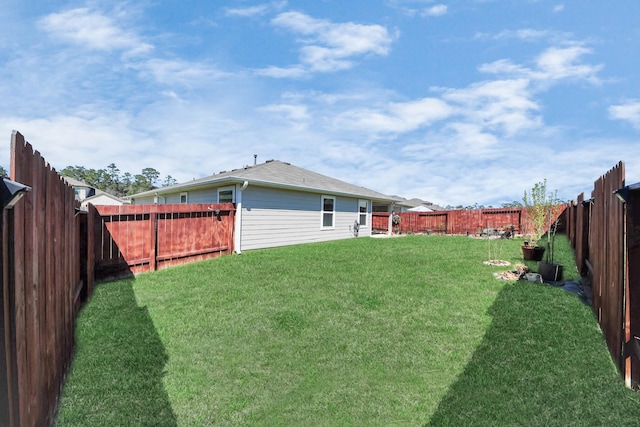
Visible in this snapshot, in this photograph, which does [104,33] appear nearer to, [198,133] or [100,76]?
[100,76]

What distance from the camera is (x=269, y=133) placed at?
16766 mm

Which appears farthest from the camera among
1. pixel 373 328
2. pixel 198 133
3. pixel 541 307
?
pixel 198 133

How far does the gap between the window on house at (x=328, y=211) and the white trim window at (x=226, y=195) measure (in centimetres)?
476

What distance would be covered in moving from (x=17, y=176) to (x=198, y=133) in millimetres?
15439

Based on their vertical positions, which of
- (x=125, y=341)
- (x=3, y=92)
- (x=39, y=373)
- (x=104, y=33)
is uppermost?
(x=104, y=33)

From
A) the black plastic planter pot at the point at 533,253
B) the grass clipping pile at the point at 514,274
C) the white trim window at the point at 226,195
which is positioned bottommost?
the grass clipping pile at the point at 514,274

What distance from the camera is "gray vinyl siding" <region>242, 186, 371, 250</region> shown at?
10969 millimetres

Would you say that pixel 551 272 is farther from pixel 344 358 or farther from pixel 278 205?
pixel 278 205

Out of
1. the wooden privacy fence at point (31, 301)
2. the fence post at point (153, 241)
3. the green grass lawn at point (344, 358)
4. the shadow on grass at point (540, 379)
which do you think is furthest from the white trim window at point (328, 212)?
the wooden privacy fence at point (31, 301)

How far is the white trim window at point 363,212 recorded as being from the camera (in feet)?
55.7

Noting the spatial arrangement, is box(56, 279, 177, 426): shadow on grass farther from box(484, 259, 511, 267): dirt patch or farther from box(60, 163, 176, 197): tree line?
box(60, 163, 176, 197): tree line

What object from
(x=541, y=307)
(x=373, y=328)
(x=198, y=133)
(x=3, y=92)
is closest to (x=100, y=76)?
(x=3, y=92)

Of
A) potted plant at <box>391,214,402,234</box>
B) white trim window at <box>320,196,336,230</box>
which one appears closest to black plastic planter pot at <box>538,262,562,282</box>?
white trim window at <box>320,196,336,230</box>

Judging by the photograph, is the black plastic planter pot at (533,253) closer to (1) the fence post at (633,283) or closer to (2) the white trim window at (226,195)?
(1) the fence post at (633,283)
